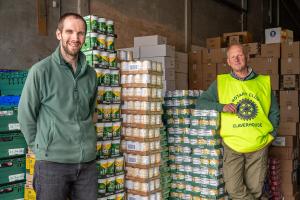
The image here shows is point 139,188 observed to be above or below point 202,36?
below

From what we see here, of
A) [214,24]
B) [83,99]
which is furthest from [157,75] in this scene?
[214,24]

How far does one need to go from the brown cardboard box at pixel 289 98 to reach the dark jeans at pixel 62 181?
230 inches

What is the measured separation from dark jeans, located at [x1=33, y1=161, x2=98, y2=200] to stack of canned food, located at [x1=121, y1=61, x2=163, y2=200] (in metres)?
1.86

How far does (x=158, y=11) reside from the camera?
916 cm

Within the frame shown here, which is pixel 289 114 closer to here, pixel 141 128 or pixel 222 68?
pixel 222 68

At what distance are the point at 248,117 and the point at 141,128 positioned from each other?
1337 mm

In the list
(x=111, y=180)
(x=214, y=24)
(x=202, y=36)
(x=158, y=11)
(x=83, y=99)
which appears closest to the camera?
(x=83, y=99)

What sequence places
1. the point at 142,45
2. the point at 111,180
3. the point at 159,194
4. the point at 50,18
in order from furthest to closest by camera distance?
the point at 142,45 < the point at 50,18 < the point at 159,194 < the point at 111,180

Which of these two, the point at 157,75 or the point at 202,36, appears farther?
the point at 202,36

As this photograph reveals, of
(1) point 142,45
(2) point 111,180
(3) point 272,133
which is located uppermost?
(1) point 142,45

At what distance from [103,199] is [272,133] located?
2.05 metres

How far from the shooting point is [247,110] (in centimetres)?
399

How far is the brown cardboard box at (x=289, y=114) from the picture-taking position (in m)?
7.41

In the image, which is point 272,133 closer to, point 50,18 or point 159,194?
point 159,194
